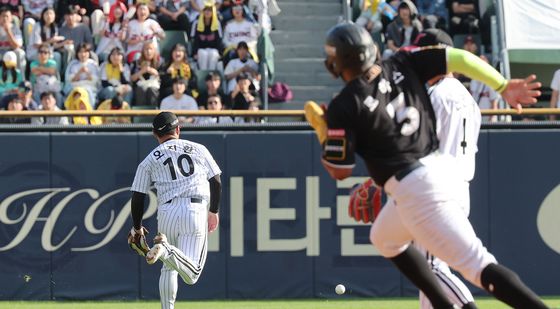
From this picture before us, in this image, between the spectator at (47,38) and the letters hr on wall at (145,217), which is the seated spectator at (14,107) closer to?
the letters hr on wall at (145,217)

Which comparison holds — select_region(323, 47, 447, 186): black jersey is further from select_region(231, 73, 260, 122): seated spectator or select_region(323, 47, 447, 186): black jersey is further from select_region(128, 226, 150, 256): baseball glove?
select_region(231, 73, 260, 122): seated spectator

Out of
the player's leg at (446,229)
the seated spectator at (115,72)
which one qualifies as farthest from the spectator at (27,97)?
the player's leg at (446,229)

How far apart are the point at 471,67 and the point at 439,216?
98 centimetres

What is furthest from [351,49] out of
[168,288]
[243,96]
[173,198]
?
[243,96]

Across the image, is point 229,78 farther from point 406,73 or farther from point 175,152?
point 406,73

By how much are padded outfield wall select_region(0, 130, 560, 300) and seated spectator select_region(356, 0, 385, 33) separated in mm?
4862

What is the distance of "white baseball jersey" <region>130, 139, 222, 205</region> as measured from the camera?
11.1 m

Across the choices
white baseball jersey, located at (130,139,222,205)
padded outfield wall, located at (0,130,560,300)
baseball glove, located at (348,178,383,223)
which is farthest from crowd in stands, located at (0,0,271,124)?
baseball glove, located at (348,178,383,223)

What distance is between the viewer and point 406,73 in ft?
24.1

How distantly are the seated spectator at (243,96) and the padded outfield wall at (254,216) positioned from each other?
226 centimetres

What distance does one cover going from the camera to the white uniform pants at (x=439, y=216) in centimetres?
702

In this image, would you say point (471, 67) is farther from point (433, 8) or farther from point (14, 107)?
point (433, 8)

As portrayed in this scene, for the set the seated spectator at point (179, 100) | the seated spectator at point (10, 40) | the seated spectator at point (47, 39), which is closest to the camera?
the seated spectator at point (179, 100)

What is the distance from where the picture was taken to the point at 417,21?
17984 millimetres
